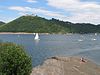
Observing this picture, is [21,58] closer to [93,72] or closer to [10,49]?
[10,49]

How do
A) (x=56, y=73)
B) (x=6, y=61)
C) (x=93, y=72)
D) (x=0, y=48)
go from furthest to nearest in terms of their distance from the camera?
(x=93, y=72) → (x=56, y=73) → (x=0, y=48) → (x=6, y=61)

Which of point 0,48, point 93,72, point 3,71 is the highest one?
point 0,48

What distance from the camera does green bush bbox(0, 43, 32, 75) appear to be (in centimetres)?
3447

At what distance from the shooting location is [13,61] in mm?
34406

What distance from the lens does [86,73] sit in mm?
60750

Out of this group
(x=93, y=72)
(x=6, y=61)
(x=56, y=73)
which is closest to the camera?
(x=6, y=61)

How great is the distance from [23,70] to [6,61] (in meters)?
2.29

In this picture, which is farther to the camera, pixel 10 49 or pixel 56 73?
pixel 56 73

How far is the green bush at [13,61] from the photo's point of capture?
34.5 m

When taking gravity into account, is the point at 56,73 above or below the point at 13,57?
below

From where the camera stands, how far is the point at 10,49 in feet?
115

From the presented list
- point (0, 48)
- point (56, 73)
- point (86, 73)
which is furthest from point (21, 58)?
point (86, 73)

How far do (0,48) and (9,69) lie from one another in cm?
332

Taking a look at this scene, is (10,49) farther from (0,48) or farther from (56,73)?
(56,73)
